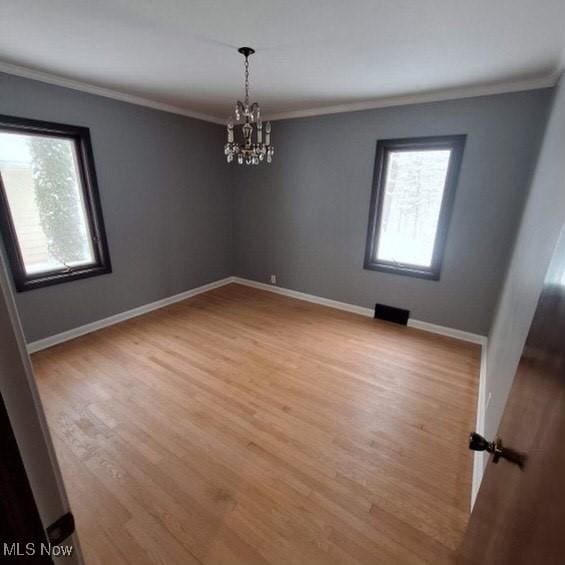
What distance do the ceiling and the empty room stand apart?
0.02 metres

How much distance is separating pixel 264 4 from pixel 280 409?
249cm

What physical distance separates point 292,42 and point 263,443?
2.63m

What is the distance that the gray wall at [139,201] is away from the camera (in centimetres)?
279

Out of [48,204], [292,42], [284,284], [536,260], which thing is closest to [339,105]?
[292,42]

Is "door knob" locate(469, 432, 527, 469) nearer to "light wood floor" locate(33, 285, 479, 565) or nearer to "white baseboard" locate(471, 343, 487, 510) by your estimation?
"white baseboard" locate(471, 343, 487, 510)

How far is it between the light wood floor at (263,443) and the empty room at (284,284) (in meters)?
0.02

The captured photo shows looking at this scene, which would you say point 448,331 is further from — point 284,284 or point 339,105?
point 339,105

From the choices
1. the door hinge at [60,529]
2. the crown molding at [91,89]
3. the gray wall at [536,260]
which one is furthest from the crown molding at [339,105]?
the door hinge at [60,529]

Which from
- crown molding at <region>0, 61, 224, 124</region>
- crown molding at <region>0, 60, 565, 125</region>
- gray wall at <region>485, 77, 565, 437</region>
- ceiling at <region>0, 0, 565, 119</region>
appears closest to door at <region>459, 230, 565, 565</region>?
gray wall at <region>485, 77, 565, 437</region>

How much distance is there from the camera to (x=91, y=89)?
2.85m

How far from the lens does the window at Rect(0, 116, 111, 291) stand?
2549mm

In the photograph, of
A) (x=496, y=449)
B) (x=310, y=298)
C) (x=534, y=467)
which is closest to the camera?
(x=534, y=467)

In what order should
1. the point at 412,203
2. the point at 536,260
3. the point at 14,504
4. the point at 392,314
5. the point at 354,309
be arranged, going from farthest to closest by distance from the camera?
the point at 354,309 < the point at 392,314 < the point at 412,203 < the point at 536,260 < the point at 14,504

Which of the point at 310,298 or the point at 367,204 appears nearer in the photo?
the point at 367,204
